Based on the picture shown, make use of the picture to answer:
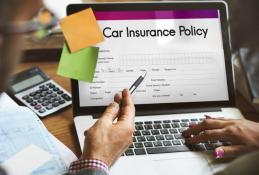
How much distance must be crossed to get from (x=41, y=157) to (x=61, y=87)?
→ 260mm

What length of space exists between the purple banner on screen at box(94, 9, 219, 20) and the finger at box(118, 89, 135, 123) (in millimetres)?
200

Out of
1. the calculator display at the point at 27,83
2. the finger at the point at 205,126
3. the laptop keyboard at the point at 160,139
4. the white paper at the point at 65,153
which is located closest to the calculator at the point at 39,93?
the calculator display at the point at 27,83

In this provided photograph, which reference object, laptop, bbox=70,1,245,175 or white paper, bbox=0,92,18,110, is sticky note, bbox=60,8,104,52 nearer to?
laptop, bbox=70,1,245,175

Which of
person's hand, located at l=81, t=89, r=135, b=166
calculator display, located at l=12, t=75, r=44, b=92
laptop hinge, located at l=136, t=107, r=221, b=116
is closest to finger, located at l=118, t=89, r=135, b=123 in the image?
person's hand, located at l=81, t=89, r=135, b=166

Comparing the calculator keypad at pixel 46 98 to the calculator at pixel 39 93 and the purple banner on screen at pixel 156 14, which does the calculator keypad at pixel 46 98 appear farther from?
the purple banner on screen at pixel 156 14

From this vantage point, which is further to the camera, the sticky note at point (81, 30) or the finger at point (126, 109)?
the sticky note at point (81, 30)

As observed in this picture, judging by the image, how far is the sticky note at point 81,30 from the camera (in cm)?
106

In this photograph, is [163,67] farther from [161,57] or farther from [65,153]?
[65,153]

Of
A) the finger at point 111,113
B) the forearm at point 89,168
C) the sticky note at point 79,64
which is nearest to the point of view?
the forearm at point 89,168

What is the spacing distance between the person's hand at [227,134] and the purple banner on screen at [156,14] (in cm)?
27

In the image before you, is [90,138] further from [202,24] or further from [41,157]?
[202,24]

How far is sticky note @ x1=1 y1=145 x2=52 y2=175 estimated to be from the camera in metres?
0.91

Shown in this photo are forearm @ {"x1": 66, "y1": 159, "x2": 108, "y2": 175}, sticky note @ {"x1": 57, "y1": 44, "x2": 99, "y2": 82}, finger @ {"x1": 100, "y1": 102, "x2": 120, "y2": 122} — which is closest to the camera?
forearm @ {"x1": 66, "y1": 159, "x2": 108, "y2": 175}

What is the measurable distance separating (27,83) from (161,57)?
34 cm
